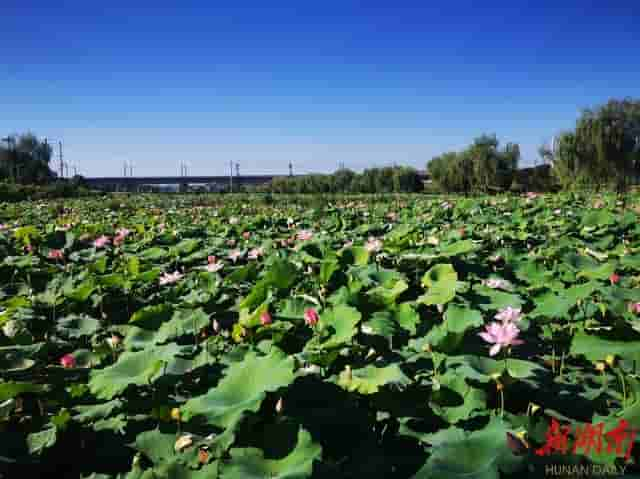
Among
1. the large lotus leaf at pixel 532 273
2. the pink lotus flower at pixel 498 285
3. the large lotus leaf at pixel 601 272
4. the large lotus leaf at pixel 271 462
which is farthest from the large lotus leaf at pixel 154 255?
the large lotus leaf at pixel 601 272

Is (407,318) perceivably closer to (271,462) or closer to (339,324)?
(339,324)

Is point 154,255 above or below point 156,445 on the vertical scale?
above

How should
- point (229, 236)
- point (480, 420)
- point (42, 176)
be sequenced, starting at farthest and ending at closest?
point (42, 176) → point (229, 236) → point (480, 420)

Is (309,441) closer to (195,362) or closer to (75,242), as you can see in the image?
(195,362)

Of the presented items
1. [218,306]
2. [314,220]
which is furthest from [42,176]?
[218,306]

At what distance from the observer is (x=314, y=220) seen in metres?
6.62

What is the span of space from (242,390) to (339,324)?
0.49 m

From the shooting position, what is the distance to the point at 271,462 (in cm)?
104

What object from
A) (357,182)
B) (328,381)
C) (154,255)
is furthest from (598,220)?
(357,182)

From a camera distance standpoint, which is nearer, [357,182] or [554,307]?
[554,307]

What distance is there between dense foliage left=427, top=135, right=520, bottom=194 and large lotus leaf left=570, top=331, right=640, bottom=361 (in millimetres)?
32115

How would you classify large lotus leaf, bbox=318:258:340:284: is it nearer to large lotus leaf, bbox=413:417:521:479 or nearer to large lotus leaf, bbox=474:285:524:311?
large lotus leaf, bbox=474:285:524:311

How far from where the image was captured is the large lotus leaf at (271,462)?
3.22ft

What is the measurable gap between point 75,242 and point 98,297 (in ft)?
7.01
